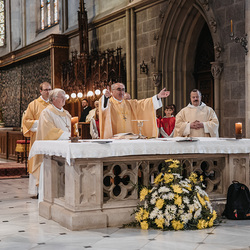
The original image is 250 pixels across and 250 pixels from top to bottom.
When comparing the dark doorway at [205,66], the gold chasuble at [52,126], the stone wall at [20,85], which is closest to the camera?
the gold chasuble at [52,126]

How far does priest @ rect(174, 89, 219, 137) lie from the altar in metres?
0.96

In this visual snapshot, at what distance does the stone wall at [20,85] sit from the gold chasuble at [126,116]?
436 inches

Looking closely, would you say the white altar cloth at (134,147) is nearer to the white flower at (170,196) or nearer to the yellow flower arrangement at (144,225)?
the white flower at (170,196)

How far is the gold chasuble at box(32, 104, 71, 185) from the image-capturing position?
639 cm

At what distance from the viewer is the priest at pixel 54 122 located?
252 inches

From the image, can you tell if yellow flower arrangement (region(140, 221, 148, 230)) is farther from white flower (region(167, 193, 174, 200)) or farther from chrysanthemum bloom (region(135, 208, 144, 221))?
white flower (region(167, 193, 174, 200))

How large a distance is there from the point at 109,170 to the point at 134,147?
1.38 feet

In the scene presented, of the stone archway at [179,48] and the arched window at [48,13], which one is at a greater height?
the arched window at [48,13]

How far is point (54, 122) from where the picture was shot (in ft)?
21.5

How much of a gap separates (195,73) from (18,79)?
11.3 meters

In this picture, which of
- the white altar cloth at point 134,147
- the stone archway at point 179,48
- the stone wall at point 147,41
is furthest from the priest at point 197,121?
the stone wall at point 147,41

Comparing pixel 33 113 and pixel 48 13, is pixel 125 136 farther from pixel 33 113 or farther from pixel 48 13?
pixel 48 13

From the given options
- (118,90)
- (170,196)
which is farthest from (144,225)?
(118,90)

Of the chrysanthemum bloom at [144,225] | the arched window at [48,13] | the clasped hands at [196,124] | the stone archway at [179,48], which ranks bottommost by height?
the chrysanthemum bloom at [144,225]
